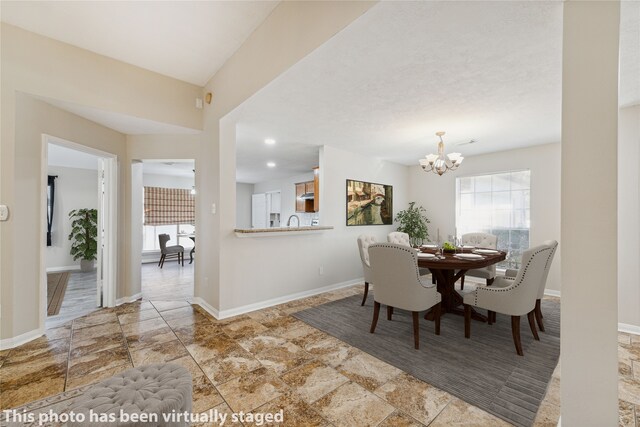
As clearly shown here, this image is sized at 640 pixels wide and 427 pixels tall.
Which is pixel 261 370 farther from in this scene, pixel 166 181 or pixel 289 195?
pixel 166 181

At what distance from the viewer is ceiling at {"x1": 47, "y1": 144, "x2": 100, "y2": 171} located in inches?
202

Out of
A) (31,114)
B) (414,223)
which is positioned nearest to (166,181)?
(31,114)

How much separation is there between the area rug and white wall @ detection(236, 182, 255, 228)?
4.73 meters

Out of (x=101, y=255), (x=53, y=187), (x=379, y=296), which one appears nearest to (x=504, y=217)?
(x=379, y=296)

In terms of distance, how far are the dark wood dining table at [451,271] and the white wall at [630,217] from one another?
3.99ft

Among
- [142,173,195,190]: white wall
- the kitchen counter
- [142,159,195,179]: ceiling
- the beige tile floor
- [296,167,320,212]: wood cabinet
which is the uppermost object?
[142,159,195,179]: ceiling

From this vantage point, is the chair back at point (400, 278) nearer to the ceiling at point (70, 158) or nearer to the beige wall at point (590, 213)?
the beige wall at point (590, 213)

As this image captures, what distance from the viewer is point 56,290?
4.50 metres

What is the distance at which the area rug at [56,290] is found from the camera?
3574mm

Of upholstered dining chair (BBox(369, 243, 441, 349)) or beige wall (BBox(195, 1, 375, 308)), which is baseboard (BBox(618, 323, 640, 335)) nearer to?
upholstered dining chair (BBox(369, 243, 441, 349))

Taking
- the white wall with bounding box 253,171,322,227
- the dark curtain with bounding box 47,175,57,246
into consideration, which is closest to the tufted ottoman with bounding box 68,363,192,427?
the white wall with bounding box 253,171,322,227

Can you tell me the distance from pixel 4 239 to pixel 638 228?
21.3 feet

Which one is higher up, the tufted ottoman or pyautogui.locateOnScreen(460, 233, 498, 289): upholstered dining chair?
pyautogui.locateOnScreen(460, 233, 498, 289): upholstered dining chair

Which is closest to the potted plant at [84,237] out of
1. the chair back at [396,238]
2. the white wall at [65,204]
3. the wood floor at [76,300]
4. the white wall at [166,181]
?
the white wall at [65,204]
